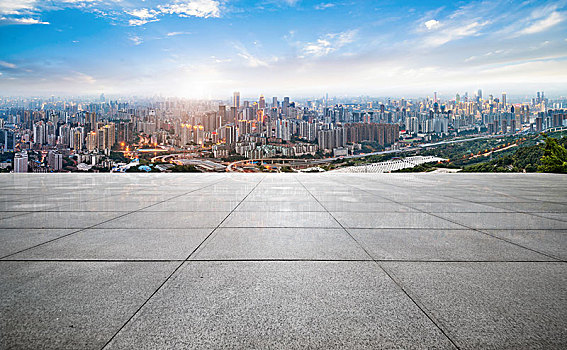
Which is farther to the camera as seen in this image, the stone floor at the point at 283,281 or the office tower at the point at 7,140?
the office tower at the point at 7,140

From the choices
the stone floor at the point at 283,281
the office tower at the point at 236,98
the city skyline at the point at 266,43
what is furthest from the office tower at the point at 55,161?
the office tower at the point at 236,98

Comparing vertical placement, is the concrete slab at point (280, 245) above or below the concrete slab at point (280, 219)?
below

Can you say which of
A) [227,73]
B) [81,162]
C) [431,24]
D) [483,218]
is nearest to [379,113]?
[227,73]

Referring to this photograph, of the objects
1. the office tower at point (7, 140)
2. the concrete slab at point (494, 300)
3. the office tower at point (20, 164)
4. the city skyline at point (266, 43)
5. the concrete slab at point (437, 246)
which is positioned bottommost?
the concrete slab at point (494, 300)

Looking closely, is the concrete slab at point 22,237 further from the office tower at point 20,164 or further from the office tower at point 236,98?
the office tower at point 236,98

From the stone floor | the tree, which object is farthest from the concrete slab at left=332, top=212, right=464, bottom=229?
the tree

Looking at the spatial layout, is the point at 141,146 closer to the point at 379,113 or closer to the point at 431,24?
the point at 431,24
